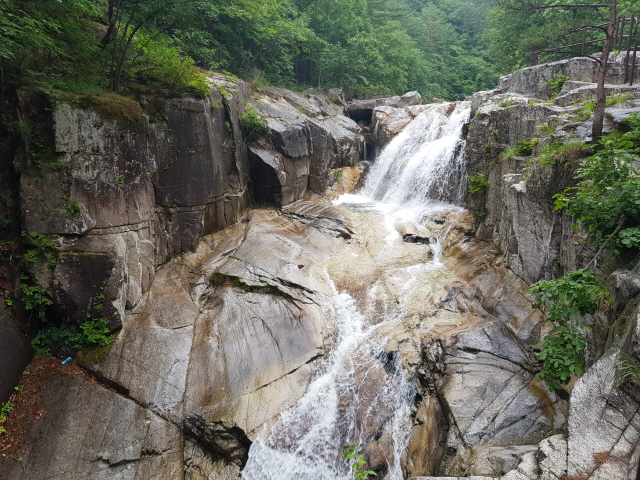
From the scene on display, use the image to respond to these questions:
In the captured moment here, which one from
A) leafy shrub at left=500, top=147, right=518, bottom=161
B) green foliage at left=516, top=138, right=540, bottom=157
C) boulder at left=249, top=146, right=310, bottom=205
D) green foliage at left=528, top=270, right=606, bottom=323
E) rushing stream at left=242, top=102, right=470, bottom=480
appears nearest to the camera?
green foliage at left=528, top=270, right=606, bottom=323

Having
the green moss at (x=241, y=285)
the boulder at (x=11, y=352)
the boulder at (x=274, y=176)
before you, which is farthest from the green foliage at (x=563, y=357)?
the boulder at (x=274, y=176)

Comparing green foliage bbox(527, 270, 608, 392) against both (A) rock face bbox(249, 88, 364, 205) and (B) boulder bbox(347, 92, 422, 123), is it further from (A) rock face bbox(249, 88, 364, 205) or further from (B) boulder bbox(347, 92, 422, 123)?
(B) boulder bbox(347, 92, 422, 123)

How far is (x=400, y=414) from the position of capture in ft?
24.9

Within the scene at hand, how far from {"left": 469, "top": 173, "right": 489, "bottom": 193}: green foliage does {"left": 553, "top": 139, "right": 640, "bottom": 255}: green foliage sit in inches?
252

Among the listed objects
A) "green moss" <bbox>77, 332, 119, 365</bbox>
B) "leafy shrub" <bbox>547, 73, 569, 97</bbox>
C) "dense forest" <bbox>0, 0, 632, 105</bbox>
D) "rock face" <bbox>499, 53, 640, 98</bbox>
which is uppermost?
"dense forest" <bbox>0, 0, 632, 105</bbox>

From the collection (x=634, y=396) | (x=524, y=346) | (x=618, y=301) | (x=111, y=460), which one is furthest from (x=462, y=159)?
(x=111, y=460)

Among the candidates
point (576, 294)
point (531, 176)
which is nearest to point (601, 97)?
point (531, 176)

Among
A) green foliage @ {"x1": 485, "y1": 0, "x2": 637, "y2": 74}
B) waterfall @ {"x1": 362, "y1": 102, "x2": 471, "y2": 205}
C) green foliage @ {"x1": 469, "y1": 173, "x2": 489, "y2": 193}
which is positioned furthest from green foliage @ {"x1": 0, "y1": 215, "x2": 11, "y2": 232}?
green foliage @ {"x1": 485, "y1": 0, "x2": 637, "y2": 74}

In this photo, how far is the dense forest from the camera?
27.7ft

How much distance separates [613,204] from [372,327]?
5772 mm

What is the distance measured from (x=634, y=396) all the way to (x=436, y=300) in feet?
18.0

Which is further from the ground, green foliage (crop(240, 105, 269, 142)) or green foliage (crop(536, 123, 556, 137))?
green foliage (crop(240, 105, 269, 142))

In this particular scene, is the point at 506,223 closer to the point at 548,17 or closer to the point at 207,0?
the point at 207,0

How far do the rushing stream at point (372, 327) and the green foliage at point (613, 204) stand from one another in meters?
4.47
